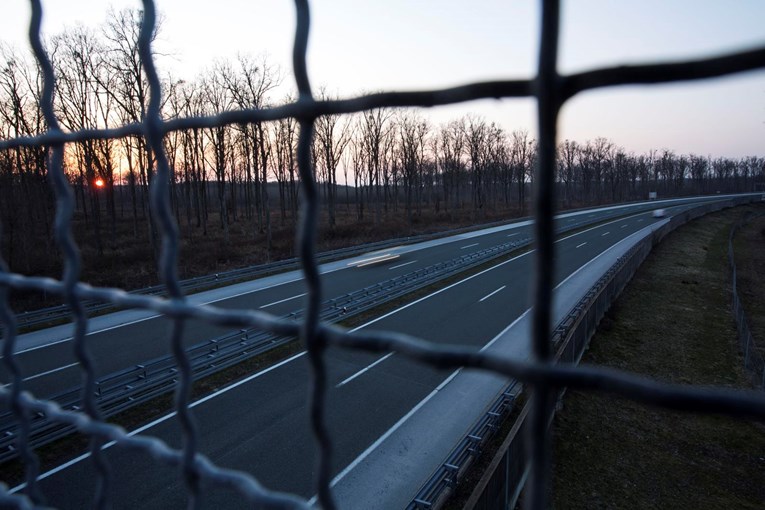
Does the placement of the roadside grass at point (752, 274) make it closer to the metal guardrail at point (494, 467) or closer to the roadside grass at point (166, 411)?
the metal guardrail at point (494, 467)

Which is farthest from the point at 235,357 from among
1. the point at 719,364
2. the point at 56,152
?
the point at 719,364

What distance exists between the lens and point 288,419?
9531mm

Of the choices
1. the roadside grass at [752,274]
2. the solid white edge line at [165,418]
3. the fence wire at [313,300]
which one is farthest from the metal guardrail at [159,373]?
the roadside grass at [752,274]

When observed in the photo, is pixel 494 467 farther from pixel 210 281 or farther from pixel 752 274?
pixel 752 274

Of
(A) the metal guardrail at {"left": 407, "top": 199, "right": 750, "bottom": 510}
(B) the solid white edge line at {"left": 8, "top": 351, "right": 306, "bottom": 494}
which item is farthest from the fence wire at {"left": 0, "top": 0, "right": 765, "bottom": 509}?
(B) the solid white edge line at {"left": 8, "top": 351, "right": 306, "bottom": 494}

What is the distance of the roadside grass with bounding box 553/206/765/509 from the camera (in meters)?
7.86

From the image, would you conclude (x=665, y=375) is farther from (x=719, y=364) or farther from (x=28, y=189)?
(x=28, y=189)

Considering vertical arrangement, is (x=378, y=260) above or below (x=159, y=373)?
above

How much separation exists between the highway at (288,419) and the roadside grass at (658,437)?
3274 mm

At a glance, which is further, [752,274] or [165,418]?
[752,274]

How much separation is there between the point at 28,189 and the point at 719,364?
33381mm

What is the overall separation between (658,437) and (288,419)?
7.67 metres

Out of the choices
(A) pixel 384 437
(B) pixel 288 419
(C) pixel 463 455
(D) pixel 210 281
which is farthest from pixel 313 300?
(D) pixel 210 281

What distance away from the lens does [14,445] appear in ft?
25.4
